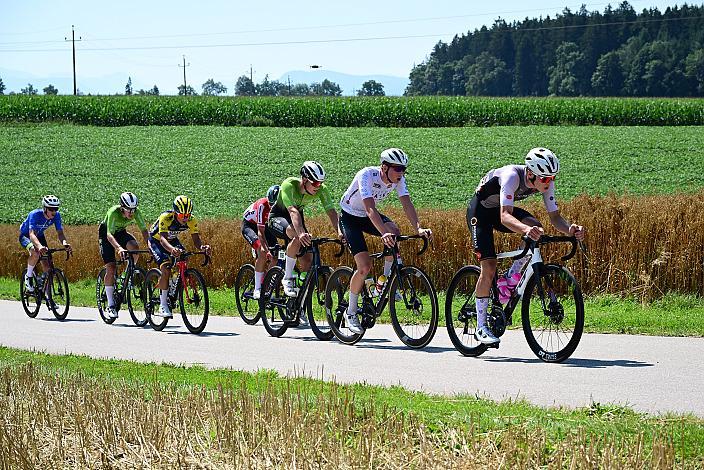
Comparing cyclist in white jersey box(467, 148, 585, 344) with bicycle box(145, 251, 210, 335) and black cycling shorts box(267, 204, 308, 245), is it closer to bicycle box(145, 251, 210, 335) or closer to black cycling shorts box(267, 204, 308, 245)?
black cycling shorts box(267, 204, 308, 245)

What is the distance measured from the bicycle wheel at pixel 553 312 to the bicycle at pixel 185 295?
591 cm

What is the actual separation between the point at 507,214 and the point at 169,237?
739 cm

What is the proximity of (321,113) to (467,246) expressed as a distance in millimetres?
48862

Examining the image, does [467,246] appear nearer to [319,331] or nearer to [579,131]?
[319,331]

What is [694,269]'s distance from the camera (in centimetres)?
1538

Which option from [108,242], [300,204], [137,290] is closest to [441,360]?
[300,204]

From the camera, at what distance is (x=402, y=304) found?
1223cm

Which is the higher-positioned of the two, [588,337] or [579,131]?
[579,131]

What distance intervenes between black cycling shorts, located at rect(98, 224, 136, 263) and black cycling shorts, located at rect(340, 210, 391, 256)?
252 inches

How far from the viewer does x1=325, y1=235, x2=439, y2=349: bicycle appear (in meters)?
12.0

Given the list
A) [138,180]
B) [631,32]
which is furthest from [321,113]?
Answer: [631,32]

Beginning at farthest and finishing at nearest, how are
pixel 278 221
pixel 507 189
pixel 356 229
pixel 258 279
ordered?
pixel 258 279, pixel 278 221, pixel 356 229, pixel 507 189

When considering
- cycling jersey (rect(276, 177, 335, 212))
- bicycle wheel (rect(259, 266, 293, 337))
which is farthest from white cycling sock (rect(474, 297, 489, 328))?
bicycle wheel (rect(259, 266, 293, 337))

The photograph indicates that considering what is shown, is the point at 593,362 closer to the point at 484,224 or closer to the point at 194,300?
the point at 484,224
